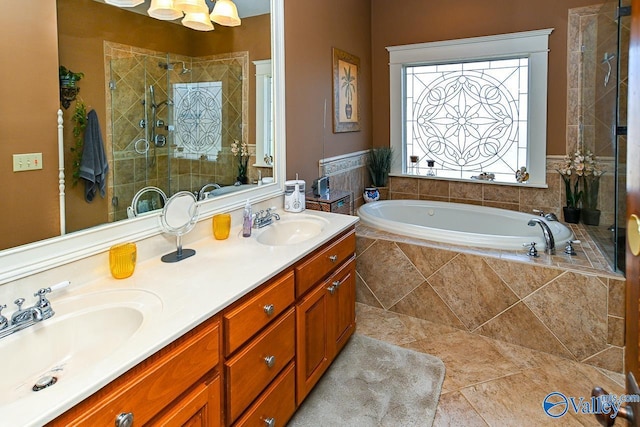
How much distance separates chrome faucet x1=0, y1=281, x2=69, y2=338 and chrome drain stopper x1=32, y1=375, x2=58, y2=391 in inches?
5.9

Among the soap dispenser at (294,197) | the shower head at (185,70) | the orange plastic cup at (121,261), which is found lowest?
the orange plastic cup at (121,261)

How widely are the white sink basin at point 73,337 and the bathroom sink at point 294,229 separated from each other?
1.01m

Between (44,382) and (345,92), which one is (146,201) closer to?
(44,382)

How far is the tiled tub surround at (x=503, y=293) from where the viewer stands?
7.51 feet

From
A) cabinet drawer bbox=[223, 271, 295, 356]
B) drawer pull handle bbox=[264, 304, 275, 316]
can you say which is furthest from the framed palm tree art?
drawer pull handle bbox=[264, 304, 275, 316]

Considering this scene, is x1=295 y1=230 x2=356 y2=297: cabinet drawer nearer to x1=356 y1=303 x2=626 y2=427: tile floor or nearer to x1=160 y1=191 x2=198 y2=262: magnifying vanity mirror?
x1=160 y1=191 x2=198 y2=262: magnifying vanity mirror

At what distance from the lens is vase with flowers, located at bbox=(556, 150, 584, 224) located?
342 centimetres

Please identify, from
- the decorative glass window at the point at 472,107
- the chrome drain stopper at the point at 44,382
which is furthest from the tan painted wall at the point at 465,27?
the chrome drain stopper at the point at 44,382

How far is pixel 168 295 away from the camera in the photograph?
133 cm

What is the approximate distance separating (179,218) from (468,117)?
3.23m

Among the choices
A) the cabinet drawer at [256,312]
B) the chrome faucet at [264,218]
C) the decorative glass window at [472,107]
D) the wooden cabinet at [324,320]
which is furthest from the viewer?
the decorative glass window at [472,107]

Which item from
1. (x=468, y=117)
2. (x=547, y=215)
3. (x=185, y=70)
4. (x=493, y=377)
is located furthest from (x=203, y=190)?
(x=468, y=117)

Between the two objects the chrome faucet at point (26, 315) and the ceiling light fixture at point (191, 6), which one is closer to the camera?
the chrome faucet at point (26, 315)

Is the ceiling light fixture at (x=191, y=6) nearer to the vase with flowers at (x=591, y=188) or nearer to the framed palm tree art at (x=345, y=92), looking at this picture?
the framed palm tree art at (x=345, y=92)
